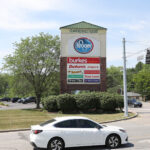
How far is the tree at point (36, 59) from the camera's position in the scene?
36938mm

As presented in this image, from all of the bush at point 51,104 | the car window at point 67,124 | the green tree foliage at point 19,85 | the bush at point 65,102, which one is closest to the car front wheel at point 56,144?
the car window at point 67,124

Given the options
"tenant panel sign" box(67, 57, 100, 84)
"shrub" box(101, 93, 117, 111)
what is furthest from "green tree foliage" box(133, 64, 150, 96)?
"shrub" box(101, 93, 117, 111)

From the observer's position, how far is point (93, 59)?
32.0m

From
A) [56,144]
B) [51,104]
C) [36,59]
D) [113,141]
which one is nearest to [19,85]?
[36,59]

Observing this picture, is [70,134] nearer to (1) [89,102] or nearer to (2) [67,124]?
(2) [67,124]

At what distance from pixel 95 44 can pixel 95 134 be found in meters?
23.2

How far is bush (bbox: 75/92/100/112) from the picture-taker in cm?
2855

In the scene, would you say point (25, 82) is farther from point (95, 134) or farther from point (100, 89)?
point (95, 134)

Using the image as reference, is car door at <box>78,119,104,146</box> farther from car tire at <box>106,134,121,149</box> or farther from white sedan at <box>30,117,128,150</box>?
car tire at <box>106,134,121,149</box>

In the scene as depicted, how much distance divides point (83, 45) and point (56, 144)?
2337cm

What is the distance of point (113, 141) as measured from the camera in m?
10.5

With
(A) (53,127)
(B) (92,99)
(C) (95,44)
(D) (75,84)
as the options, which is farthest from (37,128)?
(C) (95,44)

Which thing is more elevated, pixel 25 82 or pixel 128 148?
pixel 25 82

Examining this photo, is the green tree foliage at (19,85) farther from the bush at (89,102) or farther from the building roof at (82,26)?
the building roof at (82,26)
